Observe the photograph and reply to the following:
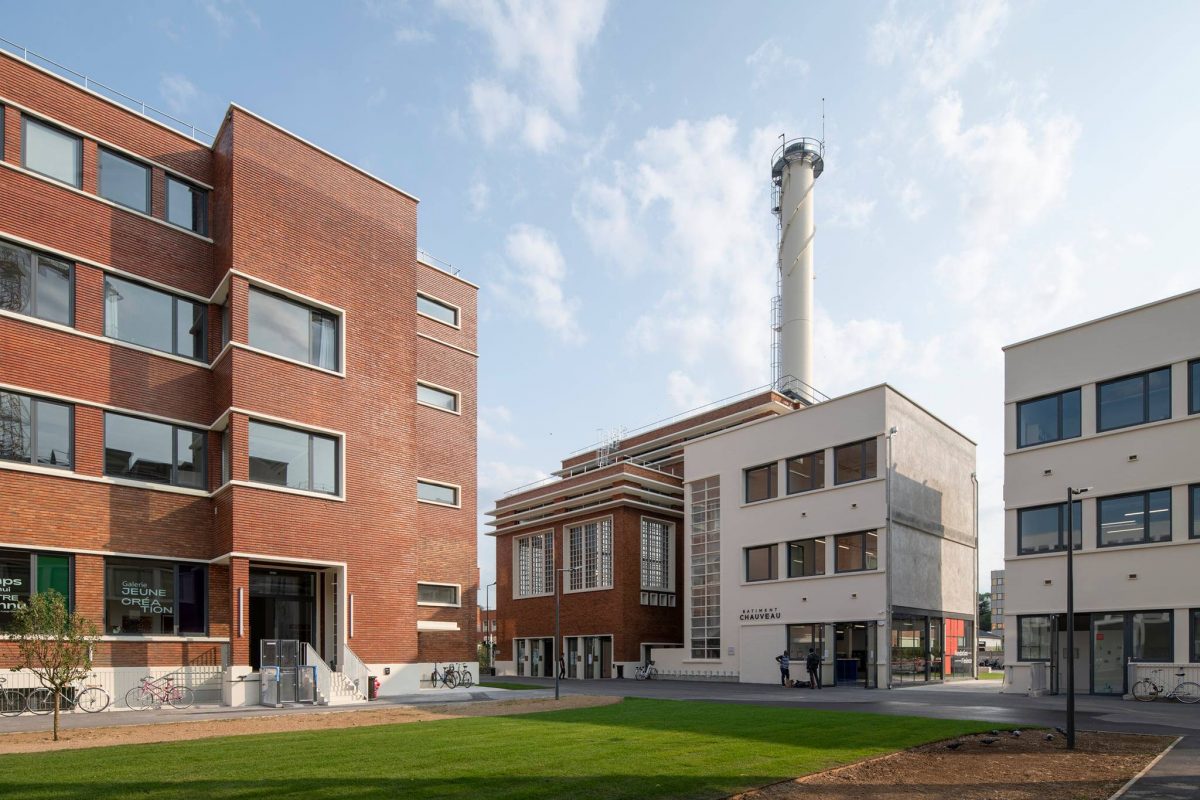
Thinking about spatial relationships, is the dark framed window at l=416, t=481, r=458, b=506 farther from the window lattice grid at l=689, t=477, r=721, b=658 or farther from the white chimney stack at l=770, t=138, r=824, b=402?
the white chimney stack at l=770, t=138, r=824, b=402

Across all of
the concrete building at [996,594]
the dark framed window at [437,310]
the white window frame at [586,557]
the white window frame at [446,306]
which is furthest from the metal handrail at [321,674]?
the concrete building at [996,594]

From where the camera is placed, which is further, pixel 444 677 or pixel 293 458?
pixel 444 677

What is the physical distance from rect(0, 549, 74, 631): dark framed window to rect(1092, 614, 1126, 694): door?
31935 mm

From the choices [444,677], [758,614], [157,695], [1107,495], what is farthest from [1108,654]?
[157,695]

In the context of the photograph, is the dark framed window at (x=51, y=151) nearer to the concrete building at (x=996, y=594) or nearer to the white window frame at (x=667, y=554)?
the white window frame at (x=667, y=554)

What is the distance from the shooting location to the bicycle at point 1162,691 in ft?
90.3

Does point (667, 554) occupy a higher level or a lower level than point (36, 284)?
lower

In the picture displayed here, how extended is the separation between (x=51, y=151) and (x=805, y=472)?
1256 inches

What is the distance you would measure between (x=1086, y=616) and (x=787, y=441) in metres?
15.0

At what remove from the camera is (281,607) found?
29.3 metres

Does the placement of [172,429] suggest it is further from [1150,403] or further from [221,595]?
[1150,403]

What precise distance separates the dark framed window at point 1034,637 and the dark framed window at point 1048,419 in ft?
21.1

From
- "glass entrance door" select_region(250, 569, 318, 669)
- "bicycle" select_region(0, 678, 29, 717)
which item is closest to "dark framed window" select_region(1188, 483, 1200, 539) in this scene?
"glass entrance door" select_region(250, 569, 318, 669)

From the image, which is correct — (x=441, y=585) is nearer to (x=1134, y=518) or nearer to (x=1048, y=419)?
(x=1048, y=419)
